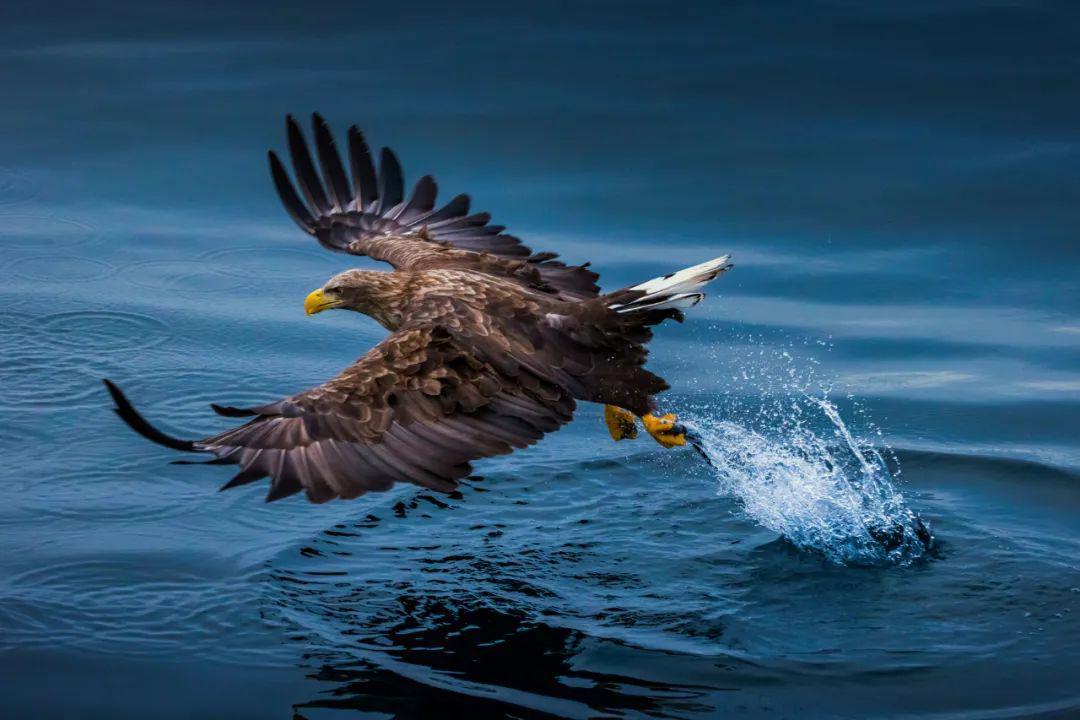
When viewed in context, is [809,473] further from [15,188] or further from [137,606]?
[15,188]

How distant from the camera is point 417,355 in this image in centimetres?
584

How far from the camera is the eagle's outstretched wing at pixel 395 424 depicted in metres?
5.29

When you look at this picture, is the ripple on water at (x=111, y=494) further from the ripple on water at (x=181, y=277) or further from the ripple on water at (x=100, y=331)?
the ripple on water at (x=181, y=277)

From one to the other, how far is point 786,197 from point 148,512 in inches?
223

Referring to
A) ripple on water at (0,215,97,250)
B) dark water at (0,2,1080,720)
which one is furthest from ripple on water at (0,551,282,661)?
ripple on water at (0,215,97,250)

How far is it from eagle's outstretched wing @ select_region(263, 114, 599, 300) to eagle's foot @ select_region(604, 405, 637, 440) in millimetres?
1136

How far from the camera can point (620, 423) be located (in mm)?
6824

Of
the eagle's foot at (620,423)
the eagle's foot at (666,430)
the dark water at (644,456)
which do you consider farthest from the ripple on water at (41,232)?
the eagle's foot at (666,430)

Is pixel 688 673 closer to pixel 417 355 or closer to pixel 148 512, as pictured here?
pixel 417 355

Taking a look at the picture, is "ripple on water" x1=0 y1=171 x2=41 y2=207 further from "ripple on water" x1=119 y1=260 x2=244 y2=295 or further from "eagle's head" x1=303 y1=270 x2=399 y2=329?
"eagle's head" x1=303 y1=270 x2=399 y2=329

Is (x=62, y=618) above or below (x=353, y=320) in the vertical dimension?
below

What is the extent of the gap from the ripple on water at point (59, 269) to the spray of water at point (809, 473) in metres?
4.21

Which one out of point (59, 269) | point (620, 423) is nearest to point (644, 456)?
point (620, 423)

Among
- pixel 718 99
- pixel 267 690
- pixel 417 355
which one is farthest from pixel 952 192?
pixel 267 690
